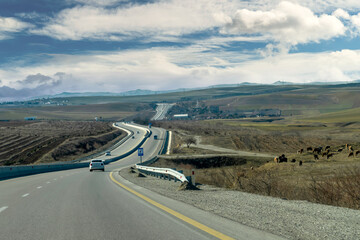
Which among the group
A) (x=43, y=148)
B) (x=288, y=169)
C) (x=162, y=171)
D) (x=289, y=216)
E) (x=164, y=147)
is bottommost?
(x=164, y=147)

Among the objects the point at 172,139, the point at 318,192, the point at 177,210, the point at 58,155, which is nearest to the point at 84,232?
the point at 177,210

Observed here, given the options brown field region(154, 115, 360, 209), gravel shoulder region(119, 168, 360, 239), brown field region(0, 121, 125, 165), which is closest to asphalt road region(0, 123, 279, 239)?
gravel shoulder region(119, 168, 360, 239)

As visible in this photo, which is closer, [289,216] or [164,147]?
[289,216]

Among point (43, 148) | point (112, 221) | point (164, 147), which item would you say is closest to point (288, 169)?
point (112, 221)

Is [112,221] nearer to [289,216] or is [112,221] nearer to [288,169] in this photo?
[289,216]

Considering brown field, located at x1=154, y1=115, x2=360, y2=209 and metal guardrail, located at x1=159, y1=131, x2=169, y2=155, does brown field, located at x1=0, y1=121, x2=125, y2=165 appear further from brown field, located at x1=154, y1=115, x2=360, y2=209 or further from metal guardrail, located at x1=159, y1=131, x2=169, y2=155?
brown field, located at x1=154, y1=115, x2=360, y2=209

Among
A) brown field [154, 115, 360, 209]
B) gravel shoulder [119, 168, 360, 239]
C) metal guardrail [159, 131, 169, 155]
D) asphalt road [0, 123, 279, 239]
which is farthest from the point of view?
metal guardrail [159, 131, 169, 155]

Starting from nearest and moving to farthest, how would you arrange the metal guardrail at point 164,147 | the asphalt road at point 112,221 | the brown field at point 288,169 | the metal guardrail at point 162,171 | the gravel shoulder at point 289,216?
the gravel shoulder at point 289,216, the asphalt road at point 112,221, the brown field at point 288,169, the metal guardrail at point 162,171, the metal guardrail at point 164,147


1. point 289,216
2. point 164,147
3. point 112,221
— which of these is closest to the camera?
point 289,216

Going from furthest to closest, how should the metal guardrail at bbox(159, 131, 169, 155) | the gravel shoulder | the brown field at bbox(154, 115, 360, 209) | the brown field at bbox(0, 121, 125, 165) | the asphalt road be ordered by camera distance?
1. the metal guardrail at bbox(159, 131, 169, 155)
2. the brown field at bbox(0, 121, 125, 165)
3. the brown field at bbox(154, 115, 360, 209)
4. the asphalt road
5. the gravel shoulder

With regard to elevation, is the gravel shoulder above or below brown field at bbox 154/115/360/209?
above

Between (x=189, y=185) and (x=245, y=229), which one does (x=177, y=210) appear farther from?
(x=189, y=185)

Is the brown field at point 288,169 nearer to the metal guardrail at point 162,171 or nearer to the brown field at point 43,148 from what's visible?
the metal guardrail at point 162,171

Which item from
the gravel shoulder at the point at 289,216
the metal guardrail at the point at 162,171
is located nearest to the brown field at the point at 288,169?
the metal guardrail at the point at 162,171
